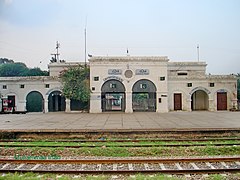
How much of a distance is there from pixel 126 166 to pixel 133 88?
2118 centimetres

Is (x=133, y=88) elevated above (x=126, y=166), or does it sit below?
above

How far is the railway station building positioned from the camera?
28906 mm

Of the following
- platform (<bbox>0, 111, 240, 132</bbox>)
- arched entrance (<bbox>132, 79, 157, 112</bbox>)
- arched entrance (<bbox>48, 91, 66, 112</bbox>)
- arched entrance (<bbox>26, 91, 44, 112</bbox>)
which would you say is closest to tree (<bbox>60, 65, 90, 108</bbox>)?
arched entrance (<bbox>48, 91, 66, 112</bbox>)

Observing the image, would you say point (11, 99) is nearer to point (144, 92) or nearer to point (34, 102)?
point (34, 102)

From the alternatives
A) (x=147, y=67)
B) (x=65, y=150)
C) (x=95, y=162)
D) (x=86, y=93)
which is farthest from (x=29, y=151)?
(x=147, y=67)

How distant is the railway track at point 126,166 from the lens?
752cm

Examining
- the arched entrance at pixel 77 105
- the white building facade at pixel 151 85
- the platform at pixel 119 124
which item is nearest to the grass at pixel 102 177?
the platform at pixel 119 124

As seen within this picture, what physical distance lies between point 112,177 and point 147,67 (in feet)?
74.6

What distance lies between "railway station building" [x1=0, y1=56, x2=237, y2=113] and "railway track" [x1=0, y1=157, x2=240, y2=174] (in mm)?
20214

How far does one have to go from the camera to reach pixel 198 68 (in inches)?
1385

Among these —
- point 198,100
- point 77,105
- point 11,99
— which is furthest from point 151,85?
point 11,99

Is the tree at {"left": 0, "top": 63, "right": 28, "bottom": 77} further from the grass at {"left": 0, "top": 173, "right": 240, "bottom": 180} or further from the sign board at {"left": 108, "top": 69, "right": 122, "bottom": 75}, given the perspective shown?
the grass at {"left": 0, "top": 173, "right": 240, "bottom": 180}

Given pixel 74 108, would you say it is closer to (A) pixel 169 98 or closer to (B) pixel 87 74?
(B) pixel 87 74

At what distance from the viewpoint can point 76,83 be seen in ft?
95.0
